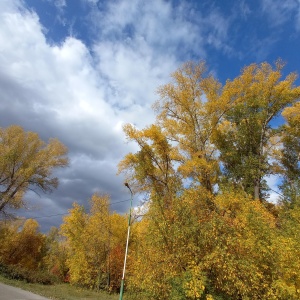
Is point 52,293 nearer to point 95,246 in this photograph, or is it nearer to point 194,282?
point 95,246

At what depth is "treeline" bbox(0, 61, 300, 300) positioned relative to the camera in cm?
1493

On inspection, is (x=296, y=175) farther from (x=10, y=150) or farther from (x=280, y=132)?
(x=10, y=150)

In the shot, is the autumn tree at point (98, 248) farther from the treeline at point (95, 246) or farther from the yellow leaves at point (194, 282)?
the yellow leaves at point (194, 282)

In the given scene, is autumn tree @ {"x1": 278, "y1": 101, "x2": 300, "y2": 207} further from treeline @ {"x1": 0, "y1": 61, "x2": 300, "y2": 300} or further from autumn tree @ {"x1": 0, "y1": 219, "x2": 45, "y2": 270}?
autumn tree @ {"x1": 0, "y1": 219, "x2": 45, "y2": 270}

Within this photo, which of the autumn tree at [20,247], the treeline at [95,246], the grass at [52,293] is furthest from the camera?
the autumn tree at [20,247]

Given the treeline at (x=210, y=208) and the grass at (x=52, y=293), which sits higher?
the treeline at (x=210, y=208)

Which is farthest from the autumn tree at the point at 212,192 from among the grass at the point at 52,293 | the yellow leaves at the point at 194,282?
the grass at the point at 52,293

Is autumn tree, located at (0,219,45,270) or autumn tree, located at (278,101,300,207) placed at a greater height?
autumn tree, located at (278,101,300,207)

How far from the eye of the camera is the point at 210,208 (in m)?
20.6

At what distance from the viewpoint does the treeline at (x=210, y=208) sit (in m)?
14.9

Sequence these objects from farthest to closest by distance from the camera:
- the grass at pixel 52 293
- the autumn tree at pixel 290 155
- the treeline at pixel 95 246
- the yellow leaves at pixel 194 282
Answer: the treeline at pixel 95 246 < the autumn tree at pixel 290 155 < the grass at pixel 52 293 < the yellow leaves at pixel 194 282

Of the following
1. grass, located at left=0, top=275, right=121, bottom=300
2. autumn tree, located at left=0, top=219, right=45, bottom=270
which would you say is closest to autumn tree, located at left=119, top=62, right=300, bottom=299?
grass, located at left=0, top=275, right=121, bottom=300

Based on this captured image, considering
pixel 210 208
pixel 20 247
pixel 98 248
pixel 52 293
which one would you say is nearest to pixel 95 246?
pixel 98 248

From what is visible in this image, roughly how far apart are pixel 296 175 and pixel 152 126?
16.5 metres
